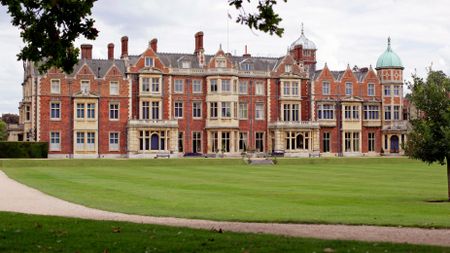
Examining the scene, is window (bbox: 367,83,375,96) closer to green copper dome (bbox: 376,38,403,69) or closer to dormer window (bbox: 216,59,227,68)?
green copper dome (bbox: 376,38,403,69)

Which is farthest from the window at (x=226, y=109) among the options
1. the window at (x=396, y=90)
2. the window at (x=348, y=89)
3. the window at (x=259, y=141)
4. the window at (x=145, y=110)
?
the window at (x=396, y=90)

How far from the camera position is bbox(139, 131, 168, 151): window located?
6831 centimetres

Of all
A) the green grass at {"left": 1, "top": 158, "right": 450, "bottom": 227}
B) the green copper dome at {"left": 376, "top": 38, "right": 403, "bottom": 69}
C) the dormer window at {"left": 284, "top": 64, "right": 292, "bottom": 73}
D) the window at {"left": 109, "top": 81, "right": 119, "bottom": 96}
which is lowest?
the green grass at {"left": 1, "top": 158, "right": 450, "bottom": 227}

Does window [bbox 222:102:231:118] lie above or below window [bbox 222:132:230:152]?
above

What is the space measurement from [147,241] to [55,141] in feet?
185

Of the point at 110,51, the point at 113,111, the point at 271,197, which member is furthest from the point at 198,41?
the point at 271,197

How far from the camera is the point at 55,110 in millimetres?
67125

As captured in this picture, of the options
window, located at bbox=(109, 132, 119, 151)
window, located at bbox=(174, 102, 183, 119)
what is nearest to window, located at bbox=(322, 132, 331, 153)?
window, located at bbox=(174, 102, 183, 119)

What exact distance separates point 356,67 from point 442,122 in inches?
2786

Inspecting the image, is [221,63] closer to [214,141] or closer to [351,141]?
[214,141]

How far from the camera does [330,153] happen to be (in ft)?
249

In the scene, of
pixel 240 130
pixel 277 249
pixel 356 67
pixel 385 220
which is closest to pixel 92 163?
pixel 240 130

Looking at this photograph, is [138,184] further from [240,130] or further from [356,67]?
[356,67]

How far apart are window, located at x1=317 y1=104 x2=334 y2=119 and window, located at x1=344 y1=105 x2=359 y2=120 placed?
1.50 meters
